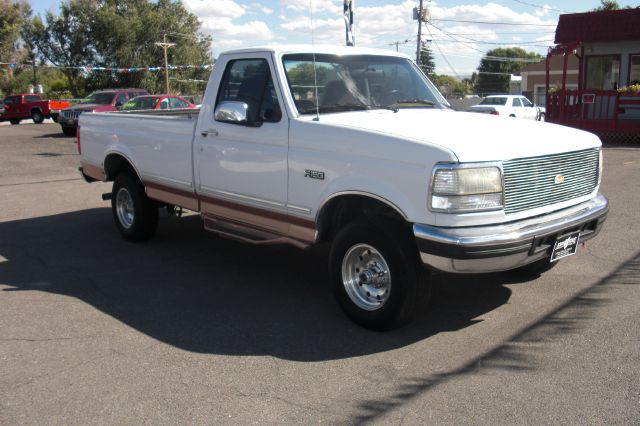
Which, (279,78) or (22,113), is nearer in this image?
(279,78)

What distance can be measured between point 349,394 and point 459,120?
2.45 metres

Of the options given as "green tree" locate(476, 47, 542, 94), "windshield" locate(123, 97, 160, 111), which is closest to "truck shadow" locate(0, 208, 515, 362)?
"windshield" locate(123, 97, 160, 111)

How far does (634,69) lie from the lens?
21.9 meters

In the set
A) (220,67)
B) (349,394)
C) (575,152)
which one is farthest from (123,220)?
(575,152)

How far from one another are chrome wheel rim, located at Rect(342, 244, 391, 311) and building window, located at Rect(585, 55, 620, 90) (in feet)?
70.0

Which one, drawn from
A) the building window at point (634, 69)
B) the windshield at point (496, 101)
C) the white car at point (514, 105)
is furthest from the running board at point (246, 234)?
the windshield at point (496, 101)

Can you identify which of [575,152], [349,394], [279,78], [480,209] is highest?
[279,78]

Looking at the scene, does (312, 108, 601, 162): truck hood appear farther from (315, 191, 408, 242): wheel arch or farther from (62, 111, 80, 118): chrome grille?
(62, 111, 80, 118): chrome grille

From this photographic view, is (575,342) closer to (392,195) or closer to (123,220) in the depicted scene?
(392,195)

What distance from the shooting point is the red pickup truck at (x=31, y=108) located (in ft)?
111

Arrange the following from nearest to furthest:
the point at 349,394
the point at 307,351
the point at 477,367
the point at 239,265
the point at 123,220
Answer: the point at 349,394, the point at 477,367, the point at 307,351, the point at 239,265, the point at 123,220

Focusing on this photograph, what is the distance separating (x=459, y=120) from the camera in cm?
489

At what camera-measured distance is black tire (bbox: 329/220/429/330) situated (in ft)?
13.8

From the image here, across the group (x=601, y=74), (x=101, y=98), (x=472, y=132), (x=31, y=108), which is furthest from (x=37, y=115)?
(x=472, y=132)
